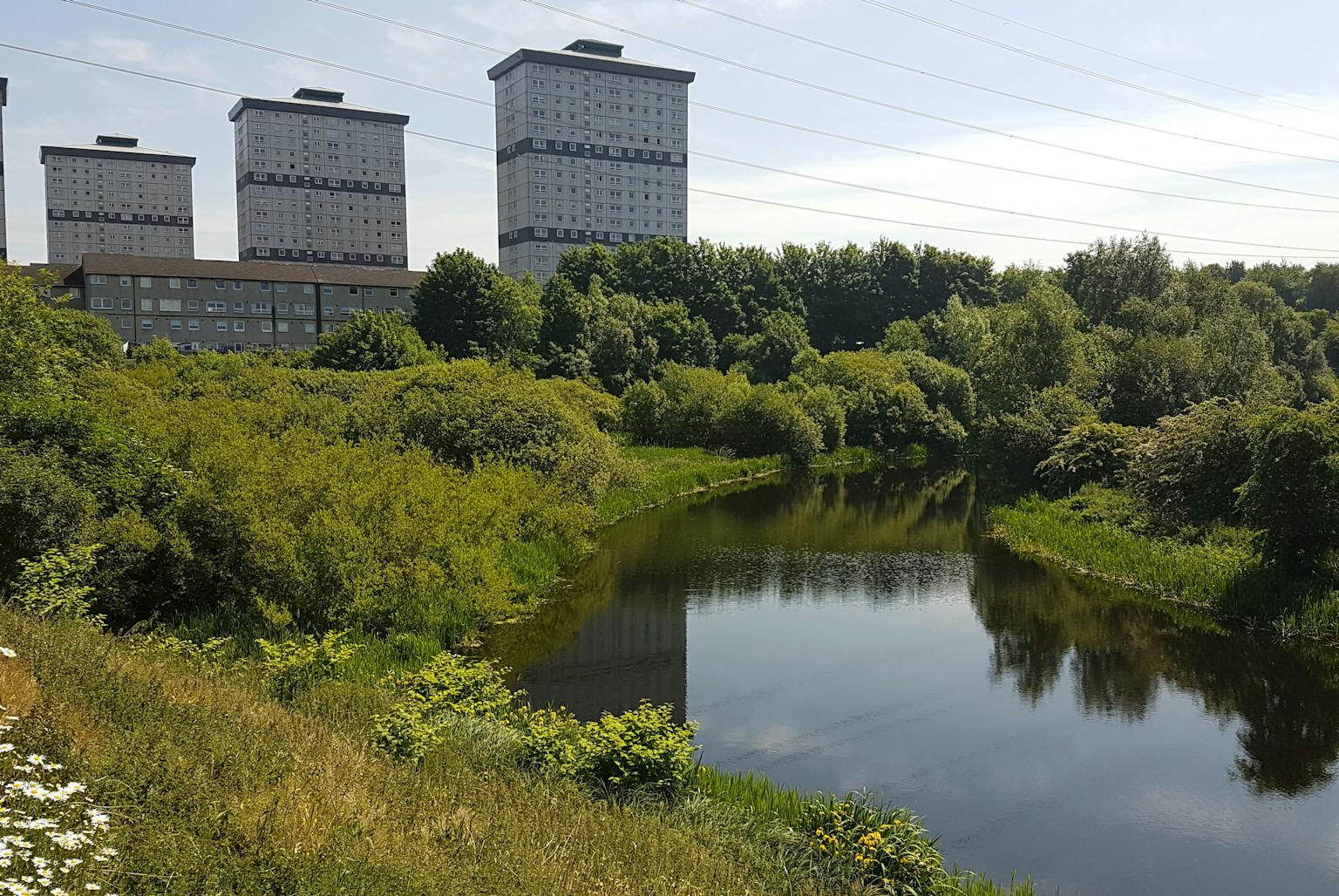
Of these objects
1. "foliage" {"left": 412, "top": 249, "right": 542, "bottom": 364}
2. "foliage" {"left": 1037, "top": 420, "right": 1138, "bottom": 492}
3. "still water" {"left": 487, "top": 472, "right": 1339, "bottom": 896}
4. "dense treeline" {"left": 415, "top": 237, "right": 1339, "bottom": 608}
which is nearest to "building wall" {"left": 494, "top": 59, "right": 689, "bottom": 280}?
"dense treeline" {"left": 415, "top": 237, "right": 1339, "bottom": 608}

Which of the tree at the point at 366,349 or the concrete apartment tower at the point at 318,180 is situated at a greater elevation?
the concrete apartment tower at the point at 318,180

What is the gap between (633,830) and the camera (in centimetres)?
996

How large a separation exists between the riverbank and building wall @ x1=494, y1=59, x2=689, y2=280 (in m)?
117

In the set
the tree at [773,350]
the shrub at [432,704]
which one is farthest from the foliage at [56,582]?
the tree at [773,350]

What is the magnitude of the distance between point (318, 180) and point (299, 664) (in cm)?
16419

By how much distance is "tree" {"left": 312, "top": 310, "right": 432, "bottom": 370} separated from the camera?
182 feet

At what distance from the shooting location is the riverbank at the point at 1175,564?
21844mm

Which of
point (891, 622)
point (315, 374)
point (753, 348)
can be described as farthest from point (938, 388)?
point (891, 622)

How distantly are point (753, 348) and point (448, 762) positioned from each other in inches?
2614

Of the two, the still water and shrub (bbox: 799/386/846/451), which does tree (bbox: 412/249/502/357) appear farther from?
the still water

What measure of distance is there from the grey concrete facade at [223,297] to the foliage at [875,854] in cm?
8451

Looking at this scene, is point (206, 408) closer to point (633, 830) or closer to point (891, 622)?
point (891, 622)

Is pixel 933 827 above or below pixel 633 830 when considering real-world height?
below

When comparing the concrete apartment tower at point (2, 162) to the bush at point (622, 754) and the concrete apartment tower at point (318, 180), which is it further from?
the bush at point (622, 754)
